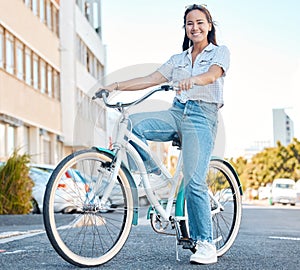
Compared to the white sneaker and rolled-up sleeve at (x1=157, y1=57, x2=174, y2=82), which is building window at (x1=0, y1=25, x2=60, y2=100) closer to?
rolled-up sleeve at (x1=157, y1=57, x2=174, y2=82)

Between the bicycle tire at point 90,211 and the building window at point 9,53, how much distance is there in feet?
87.5

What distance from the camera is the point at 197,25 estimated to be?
17.8 feet

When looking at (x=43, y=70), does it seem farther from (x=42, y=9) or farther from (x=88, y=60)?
(x=88, y=60)

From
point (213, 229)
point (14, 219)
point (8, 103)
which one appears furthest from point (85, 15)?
point (213, 229)

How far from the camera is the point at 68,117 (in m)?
44.4

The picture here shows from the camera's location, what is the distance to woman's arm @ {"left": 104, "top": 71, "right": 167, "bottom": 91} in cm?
544

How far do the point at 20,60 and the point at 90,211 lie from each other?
2996 cm

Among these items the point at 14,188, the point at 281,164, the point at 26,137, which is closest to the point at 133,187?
the point at 14,188

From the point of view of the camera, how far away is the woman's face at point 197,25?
17.8ft

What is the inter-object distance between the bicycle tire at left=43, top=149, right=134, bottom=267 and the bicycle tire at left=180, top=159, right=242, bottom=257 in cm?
88

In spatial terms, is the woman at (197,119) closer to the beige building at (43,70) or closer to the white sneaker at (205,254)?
the white sneaker at (205,254)

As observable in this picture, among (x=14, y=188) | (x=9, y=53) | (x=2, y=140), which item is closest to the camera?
(x=14, y=188)

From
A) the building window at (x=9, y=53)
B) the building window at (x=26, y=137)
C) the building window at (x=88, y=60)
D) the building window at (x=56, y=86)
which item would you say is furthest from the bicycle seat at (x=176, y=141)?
the building window at (x=88, y=60)

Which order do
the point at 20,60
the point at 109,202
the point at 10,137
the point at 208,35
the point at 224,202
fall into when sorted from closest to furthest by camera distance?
the point at 109,202
the point at 208,35
the point at 224,202
the point at 10,137
the point at 20,60
